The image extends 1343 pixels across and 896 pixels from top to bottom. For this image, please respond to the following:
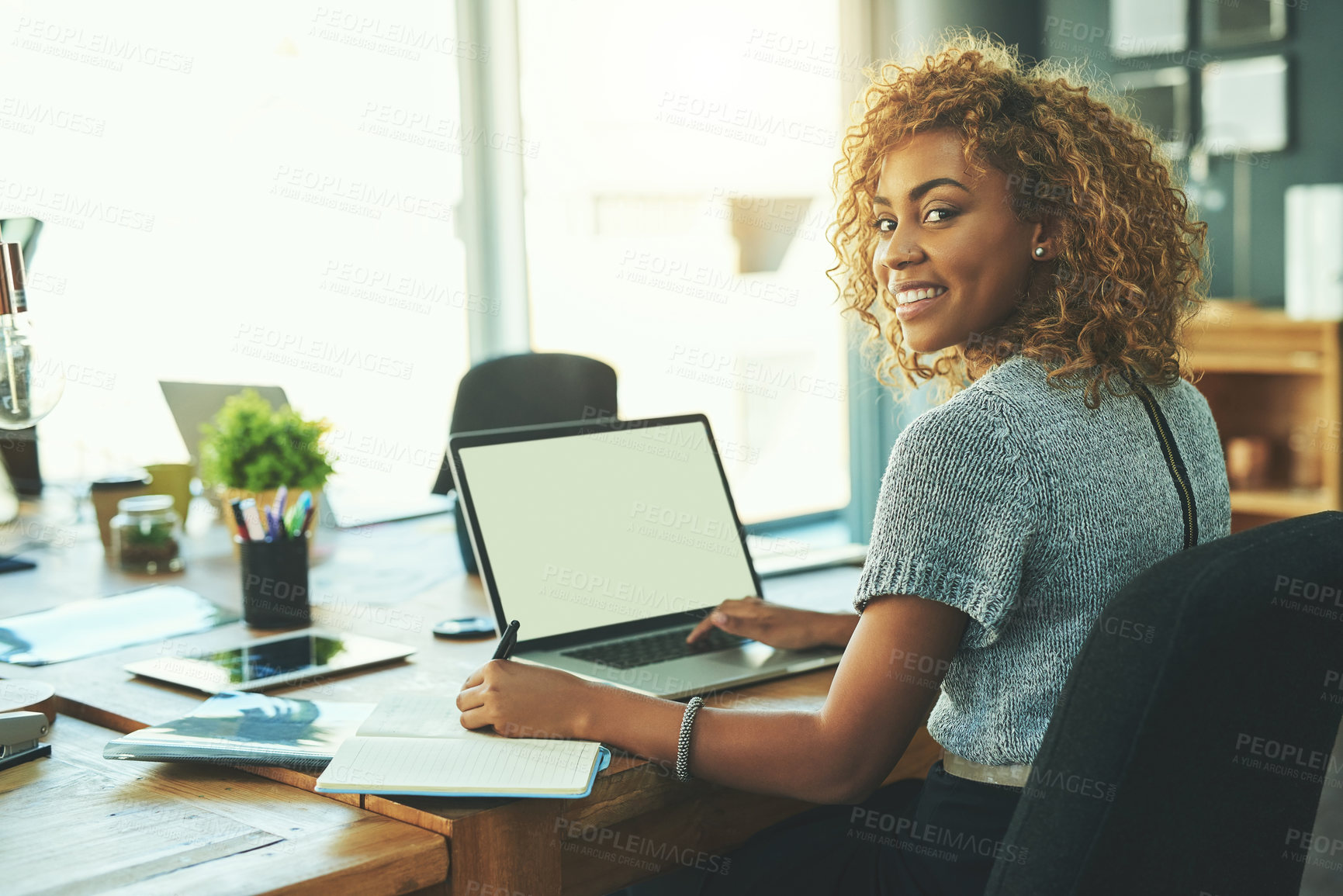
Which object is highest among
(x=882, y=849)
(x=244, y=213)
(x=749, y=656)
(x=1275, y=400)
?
(x=244, y=213)

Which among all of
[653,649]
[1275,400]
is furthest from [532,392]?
[1275,400]

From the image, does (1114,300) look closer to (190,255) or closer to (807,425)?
(190,255)

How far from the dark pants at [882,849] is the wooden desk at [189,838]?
39cm

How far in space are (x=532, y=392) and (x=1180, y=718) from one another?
5.84ft

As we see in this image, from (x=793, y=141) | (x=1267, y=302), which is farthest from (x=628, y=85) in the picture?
(x=1267, y=302)

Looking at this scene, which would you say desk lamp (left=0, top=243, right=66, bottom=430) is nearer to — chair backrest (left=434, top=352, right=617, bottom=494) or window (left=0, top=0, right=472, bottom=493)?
chair backrest (left=434, top=352, right=617, bottom=494)

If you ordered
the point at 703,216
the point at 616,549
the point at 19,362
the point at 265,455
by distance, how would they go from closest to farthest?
the point at 19,362 → the point at 616,549 → the point at 265,455 → the point at 703,216

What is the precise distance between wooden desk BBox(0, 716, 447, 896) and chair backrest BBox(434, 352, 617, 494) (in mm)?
1331

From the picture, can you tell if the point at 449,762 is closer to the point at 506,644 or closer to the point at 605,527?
the point at 506,644

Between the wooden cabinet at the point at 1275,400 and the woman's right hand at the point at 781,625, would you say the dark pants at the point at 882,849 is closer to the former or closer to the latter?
the woman's right hand at the point at 781,625

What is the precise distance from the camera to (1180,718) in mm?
829

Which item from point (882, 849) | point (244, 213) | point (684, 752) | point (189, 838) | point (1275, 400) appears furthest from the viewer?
point (1275, 400)

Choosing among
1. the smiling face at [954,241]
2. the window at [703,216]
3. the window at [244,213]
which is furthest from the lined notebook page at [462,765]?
the window at [703,216]

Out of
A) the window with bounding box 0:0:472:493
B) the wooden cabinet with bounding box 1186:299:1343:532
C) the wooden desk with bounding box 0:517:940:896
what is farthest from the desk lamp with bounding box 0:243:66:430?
the wooden cabinet with bounding box 1186:299:1343:532
